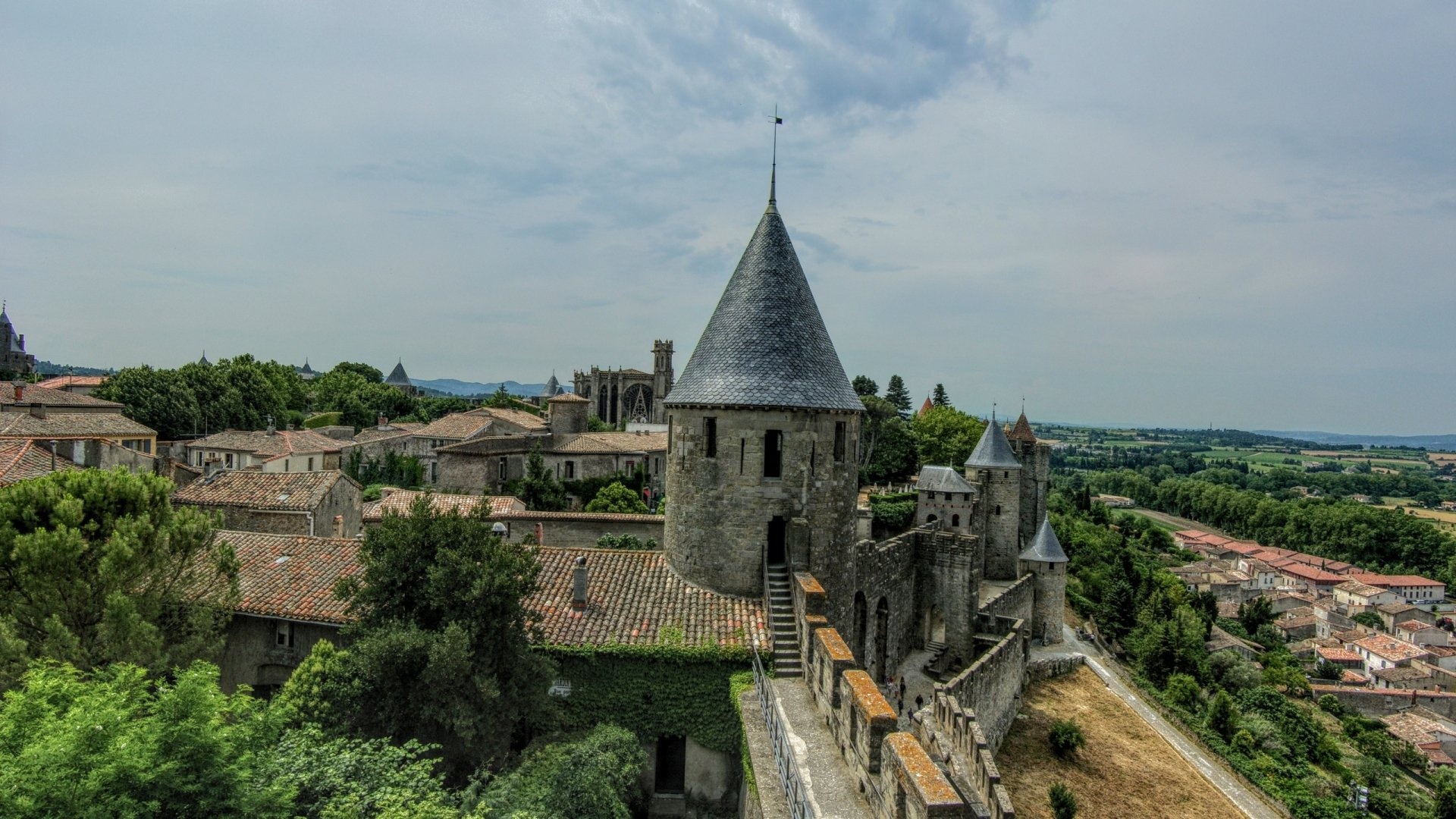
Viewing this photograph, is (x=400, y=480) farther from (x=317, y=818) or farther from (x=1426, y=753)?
(x=1426, y=753)

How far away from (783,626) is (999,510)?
111 ft

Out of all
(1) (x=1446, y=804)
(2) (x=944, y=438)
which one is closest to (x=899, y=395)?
(2) (x=944, y=438)

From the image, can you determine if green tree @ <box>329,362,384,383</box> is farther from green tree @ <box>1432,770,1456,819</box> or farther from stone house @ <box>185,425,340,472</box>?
green tree @ <box>1432,770,1456,819</box>

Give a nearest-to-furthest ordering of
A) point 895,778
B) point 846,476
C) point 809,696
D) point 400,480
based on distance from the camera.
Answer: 1. point 895,778
2. point 809,696
3. point 846,476
4. point 400,480

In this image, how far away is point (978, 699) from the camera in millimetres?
26234

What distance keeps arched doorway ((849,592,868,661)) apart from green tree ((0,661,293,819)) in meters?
15.2

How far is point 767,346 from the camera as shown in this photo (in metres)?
18.1

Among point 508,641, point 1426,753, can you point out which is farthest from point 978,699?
point 1426,753

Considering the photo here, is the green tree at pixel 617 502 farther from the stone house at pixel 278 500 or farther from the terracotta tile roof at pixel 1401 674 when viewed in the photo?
the terracotta tile roof at pixel 1401 674

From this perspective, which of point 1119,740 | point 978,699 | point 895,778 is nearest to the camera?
point 895,778

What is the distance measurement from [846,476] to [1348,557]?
166 m

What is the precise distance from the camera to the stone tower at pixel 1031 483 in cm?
5109

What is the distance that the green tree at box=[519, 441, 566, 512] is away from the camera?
5053 cm

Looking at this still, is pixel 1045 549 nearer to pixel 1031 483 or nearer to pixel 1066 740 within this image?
pixel 1031 483
